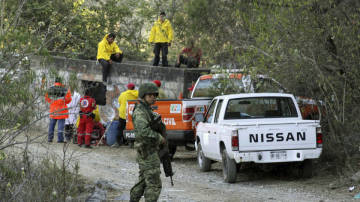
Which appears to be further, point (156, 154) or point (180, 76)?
point (180, 76)

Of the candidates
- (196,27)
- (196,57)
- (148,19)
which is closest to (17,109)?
(196,27)

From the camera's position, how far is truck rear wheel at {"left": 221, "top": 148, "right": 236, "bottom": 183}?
11.8 metres

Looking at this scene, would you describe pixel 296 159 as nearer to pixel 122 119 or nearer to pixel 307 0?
pixel 307 0

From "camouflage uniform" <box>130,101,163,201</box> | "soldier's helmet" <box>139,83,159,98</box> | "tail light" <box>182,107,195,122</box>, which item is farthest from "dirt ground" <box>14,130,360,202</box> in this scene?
"soldier's helmet" <box>139,83,159,98</box>

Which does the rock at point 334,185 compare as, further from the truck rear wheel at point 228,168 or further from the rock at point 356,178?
the truck rear wheel at point 228,168

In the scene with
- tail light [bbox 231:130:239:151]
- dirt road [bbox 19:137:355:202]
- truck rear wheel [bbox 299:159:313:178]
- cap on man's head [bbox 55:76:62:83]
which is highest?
cap on man's head [bbox 55:76:62:83]

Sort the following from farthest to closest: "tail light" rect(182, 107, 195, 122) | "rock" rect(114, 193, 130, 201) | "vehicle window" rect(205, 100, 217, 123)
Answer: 1. "tail light" rect(182, 107, 195, 122)
2. "vehicle window" rect(205, 100, 217, 123)
3. "rock" rect(114, 193, 130, 201)

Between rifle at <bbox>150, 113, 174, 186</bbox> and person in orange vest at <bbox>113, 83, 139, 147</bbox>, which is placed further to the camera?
person in orange vest at <bbox>113, 83, 139, 147</bbox>

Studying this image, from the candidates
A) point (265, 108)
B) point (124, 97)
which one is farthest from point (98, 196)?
point (124, 97)

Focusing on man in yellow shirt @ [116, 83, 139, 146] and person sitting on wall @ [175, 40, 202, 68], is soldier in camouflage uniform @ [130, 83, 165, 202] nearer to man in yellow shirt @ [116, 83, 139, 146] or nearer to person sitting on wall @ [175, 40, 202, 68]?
person sitting on wall @ [175, 40, 202, 68]

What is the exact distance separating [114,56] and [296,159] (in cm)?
1113

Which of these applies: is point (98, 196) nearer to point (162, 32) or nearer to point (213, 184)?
point (213, 184)

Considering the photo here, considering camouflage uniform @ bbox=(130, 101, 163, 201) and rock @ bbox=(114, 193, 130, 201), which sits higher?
camouflage uniform @ bbox=(130, 101, 163, 201)

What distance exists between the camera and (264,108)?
41.9 feet
